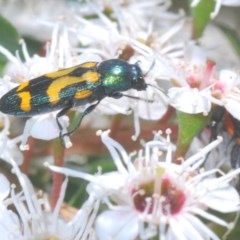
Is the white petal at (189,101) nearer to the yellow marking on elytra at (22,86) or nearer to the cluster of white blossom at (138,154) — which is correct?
the cluster of white blossom at (138,154)

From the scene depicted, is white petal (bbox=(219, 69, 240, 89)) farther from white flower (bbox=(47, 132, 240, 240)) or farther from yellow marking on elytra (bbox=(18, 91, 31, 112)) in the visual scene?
yellow marking on elytra (bbox=(18, 91, 31, 112))

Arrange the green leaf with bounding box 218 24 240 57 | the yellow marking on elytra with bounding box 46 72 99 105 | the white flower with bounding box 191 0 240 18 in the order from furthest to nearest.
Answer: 1. the green leaf with bounding box 218 24 240 57
2. the white flower with bounding box 191 0 240 18
3. the yellow marking on elytra with bounding box 46 72 99 105

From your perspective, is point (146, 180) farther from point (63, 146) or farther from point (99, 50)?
point (99, 50)

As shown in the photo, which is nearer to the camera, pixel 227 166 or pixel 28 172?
pixel 227 166

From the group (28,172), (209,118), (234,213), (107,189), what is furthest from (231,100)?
(28,172)

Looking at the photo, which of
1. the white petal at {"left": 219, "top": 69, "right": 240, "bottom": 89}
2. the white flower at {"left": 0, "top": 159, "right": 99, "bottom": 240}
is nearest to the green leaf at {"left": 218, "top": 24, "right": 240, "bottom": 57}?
the white petal at {"left": 219, "top": 69, "right": 240, "bottom": 89}

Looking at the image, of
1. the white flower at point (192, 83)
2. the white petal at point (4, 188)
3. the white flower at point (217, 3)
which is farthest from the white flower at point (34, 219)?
the white flower at point (217, 3)
